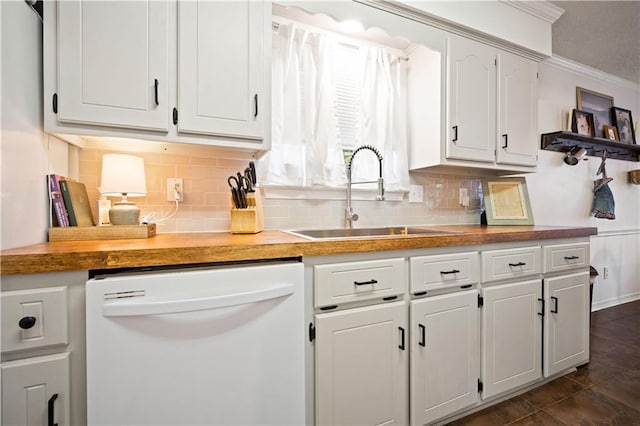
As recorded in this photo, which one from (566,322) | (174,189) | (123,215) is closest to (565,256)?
(566,322)

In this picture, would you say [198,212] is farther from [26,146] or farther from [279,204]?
[26,146]

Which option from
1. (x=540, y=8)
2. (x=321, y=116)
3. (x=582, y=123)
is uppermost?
(x=540, y=8)

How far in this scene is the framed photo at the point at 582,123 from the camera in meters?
2.82

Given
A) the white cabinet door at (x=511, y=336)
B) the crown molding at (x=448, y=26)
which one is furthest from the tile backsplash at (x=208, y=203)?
the crown molding at (x=448, y=26)

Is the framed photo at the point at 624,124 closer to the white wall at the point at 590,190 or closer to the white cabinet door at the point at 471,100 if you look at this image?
the white wall at the point at 590,190

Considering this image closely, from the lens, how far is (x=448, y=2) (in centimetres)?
174

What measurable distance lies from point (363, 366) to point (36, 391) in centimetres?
108

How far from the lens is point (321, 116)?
1.84 m

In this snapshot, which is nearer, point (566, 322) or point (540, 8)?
point (566, 322)

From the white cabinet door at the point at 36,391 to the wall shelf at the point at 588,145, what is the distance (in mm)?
3553

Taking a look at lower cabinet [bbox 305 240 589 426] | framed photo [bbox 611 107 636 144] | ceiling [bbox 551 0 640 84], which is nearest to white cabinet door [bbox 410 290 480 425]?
lower cabinet [bbox 305 240 589 426]

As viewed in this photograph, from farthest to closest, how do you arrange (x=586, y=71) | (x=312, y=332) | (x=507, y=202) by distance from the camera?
1. (x=586, y=71)
2. (x=507, y=202)
3. (x=312, y=332)

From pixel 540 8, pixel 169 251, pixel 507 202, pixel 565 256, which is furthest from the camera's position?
pixel 507 202

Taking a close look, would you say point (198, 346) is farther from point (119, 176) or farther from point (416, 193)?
point (416, 193)
